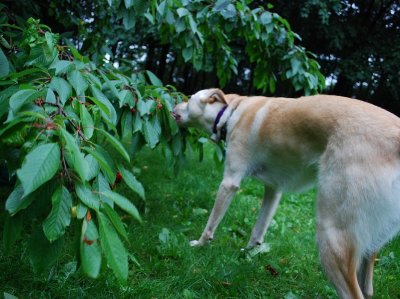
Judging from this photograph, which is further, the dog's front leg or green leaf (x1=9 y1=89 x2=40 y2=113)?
the dog's front leg

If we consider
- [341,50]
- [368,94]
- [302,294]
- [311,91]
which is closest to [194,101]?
[311,91]

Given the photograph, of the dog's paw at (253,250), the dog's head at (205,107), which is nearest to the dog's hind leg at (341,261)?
the dog's paw at (253,250)

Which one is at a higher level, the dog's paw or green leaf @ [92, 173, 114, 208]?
green leaf @ [92, 173, 114, 208]

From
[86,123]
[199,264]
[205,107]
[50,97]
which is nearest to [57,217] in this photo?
[86,123]

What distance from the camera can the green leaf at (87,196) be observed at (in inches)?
47.6

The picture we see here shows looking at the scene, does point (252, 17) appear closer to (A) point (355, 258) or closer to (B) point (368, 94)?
(A) point (355, 258)

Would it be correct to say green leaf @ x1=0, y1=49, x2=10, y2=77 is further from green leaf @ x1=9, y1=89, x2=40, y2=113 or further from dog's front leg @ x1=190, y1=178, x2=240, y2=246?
dog's front leg @ x1=190, y1=178, x2=240, y2=246

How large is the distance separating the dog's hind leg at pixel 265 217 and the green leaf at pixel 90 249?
93.7 inches

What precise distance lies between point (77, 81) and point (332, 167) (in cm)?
152

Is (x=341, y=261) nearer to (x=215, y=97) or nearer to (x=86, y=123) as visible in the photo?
(x=86, y=123)

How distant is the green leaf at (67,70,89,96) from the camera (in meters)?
1.77

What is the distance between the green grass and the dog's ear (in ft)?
3.74

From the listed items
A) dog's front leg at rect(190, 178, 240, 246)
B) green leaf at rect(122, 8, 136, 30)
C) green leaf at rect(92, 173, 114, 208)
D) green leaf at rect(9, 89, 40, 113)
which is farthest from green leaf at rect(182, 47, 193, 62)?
green leaf at rect(92, 173, 114, 208)

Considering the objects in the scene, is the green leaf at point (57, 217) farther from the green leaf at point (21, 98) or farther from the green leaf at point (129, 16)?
the green leaf at point (129, 16)
